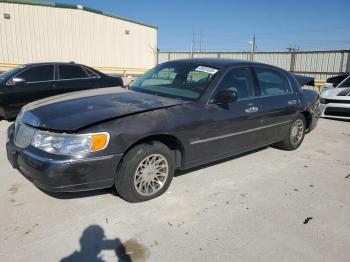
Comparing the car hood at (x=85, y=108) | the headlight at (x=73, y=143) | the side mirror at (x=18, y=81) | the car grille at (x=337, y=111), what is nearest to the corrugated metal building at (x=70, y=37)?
the side mirror at (x=18, y=81)

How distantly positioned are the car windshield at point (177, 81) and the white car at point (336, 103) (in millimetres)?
5805

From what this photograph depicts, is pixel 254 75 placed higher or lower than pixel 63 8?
lower

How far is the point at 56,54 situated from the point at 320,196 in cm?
2113

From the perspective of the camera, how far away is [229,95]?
4.09m

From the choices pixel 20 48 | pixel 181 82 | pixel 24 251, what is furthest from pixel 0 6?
pixel 24 251

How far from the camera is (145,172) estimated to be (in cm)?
360

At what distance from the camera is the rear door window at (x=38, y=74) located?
775 cm

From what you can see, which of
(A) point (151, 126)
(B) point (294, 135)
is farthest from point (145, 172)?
(B) point (294, 135)

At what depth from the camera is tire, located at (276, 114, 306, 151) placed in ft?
18.8

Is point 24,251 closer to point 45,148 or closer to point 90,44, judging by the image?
point 45,148

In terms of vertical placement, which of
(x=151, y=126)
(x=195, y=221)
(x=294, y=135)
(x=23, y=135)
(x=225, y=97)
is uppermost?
(x=225, y=97)

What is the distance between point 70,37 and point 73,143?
68.9 ft

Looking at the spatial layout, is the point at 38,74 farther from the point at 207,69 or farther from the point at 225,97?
the point at 225,97

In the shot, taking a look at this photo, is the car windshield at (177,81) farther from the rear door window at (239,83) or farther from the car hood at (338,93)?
the car hood at (338,93)
